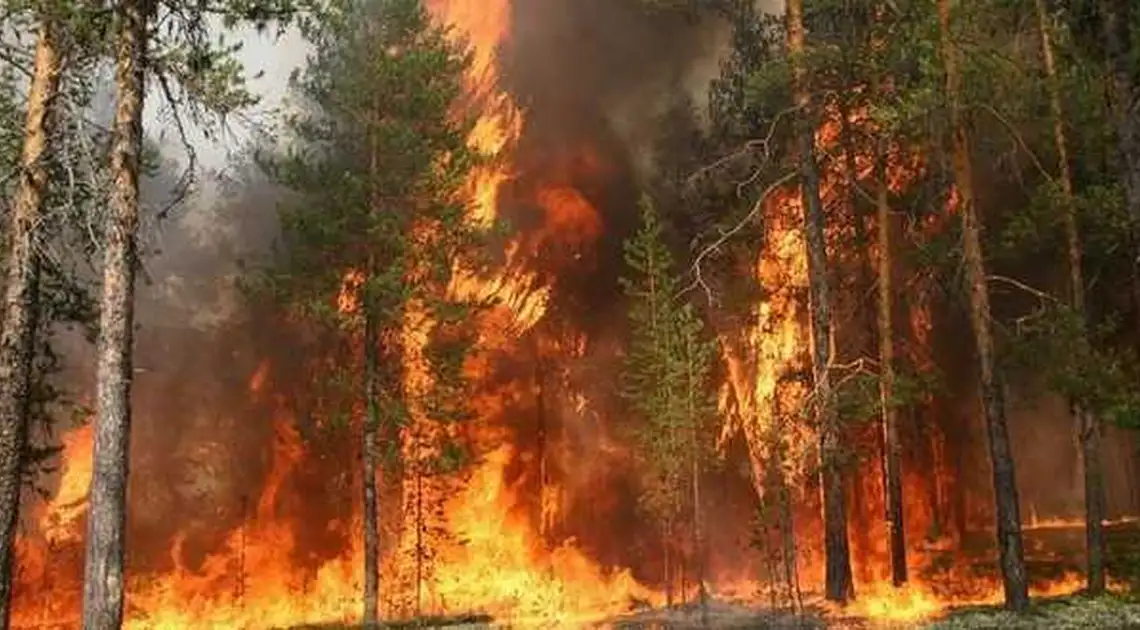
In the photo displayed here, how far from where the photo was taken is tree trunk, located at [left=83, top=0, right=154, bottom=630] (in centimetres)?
1007

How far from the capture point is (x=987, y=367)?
55.6 ft

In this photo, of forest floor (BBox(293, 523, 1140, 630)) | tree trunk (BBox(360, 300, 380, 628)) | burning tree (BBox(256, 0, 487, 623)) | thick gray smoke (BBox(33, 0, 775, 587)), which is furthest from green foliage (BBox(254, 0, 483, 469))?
thick gray smoke (BBox(33, 0, 775, 587))

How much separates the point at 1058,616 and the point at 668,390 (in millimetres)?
12663

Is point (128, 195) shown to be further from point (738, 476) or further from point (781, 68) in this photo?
point (738, 476)

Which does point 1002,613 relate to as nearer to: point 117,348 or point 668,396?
point 668,396

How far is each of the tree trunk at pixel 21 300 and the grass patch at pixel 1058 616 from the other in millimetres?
13911

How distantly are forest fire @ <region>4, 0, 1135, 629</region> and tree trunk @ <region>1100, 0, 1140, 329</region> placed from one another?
50.3ft

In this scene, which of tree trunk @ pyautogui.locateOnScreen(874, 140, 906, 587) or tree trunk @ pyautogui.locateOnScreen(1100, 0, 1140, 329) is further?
tree trunk @ pyautogui.locateOnScreen(874, 140, 906, 587)

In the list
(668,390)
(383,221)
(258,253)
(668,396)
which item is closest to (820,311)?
(668,390)

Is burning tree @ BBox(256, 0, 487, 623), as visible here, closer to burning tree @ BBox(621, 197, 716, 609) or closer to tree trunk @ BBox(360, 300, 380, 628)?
tree trunk @ BBox(360, 300, 380, 628)

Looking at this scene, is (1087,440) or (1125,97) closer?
(1125,97)

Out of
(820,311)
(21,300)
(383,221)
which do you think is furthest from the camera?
(383,221)

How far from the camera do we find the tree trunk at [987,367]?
16.4 m

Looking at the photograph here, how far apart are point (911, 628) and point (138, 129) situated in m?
14.1
